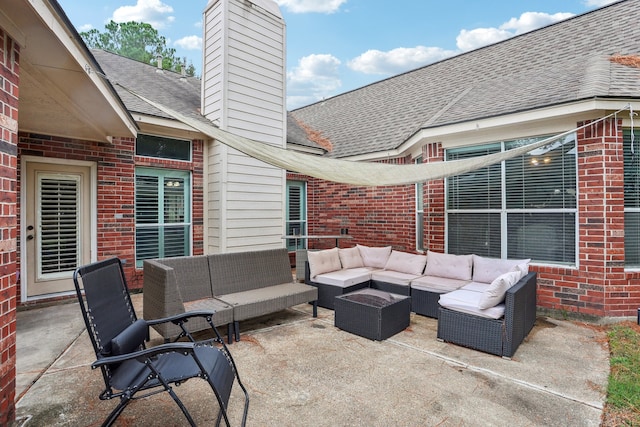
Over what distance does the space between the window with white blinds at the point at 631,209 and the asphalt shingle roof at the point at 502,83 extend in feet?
2.64

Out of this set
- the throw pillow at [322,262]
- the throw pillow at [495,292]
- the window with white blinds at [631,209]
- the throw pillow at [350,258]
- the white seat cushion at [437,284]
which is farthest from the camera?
the throw pillow at [350,258]

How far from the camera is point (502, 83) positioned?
20.2 ft

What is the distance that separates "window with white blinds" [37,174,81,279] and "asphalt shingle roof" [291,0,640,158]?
5514mm

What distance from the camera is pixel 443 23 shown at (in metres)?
13.0

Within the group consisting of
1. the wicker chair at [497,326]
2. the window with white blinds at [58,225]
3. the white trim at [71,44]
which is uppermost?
the white trim at [71,44]

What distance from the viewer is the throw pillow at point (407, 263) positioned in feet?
17.5

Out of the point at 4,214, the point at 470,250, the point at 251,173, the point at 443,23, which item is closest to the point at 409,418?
the point at 4,214

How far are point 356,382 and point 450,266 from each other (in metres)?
2.82

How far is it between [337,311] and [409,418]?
6.26 ft

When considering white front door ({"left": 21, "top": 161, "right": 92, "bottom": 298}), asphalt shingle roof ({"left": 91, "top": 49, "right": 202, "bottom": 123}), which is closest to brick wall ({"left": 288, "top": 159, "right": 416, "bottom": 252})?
asphalt shingle roof ({"left": 91, "top": 49, "right": 202, "bottom": 123})

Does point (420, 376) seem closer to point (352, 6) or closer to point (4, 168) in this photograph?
point (4, 168)

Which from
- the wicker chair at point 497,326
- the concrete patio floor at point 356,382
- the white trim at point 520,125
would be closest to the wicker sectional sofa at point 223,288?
the concrete patio floor at point 356,382

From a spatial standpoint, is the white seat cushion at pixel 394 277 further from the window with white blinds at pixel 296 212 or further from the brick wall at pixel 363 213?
the window with white blinds at pixel 296 212

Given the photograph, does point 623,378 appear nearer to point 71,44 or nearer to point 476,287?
point 476,287
